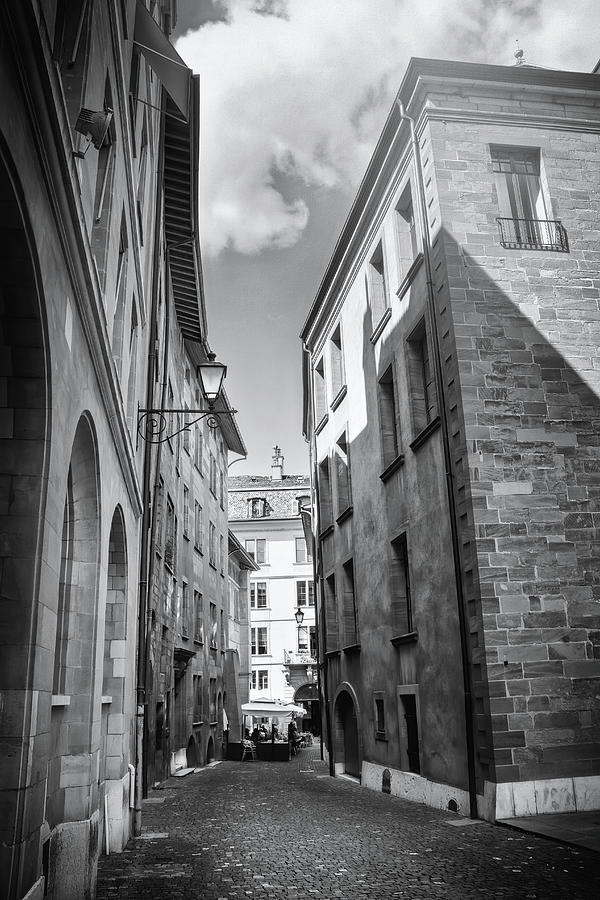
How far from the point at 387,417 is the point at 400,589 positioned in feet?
12.0

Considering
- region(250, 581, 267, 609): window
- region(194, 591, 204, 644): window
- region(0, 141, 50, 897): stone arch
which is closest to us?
region(0, 141, 50, 897): stone arch

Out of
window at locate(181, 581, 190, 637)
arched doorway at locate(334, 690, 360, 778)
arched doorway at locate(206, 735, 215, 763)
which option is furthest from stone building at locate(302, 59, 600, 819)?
arched doorway at locate(206, 735, 215, 763)

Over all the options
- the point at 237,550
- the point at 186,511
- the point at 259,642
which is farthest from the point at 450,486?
the point at 259,642

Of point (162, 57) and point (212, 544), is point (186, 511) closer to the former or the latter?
point (212, 544)

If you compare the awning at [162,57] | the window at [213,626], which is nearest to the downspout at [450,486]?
the awning at [162,57]

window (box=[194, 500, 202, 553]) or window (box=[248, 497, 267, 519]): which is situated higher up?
window (box=[248, 497, 267, 519])

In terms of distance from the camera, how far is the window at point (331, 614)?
22.1 meters

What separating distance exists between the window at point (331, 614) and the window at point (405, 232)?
31.8 ft

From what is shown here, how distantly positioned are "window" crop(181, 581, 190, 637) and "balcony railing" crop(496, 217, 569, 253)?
47.8ft

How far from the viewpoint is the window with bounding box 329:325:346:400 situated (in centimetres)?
2217

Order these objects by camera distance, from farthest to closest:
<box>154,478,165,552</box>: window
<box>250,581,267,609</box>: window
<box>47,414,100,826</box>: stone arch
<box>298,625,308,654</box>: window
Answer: <box>250,581,267,609</box>: window → <box>298,625,308,654</box>: window → <box>154,478,165,552</box>: window → <box>47,414,100,826</box>: stone arch

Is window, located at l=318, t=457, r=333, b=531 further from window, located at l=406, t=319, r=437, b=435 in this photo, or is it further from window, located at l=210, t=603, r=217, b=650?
window, located at l=210, t=603, r=217, b=650

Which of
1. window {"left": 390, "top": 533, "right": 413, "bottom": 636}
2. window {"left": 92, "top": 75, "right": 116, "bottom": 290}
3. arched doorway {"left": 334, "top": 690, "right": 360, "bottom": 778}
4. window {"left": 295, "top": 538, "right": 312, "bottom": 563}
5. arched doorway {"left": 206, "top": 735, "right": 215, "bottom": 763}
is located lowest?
arched doorway {"left": 206, "top": 735, "right": 215, "bottom": 763}

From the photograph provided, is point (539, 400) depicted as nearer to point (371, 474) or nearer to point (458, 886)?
point (371, 474)
